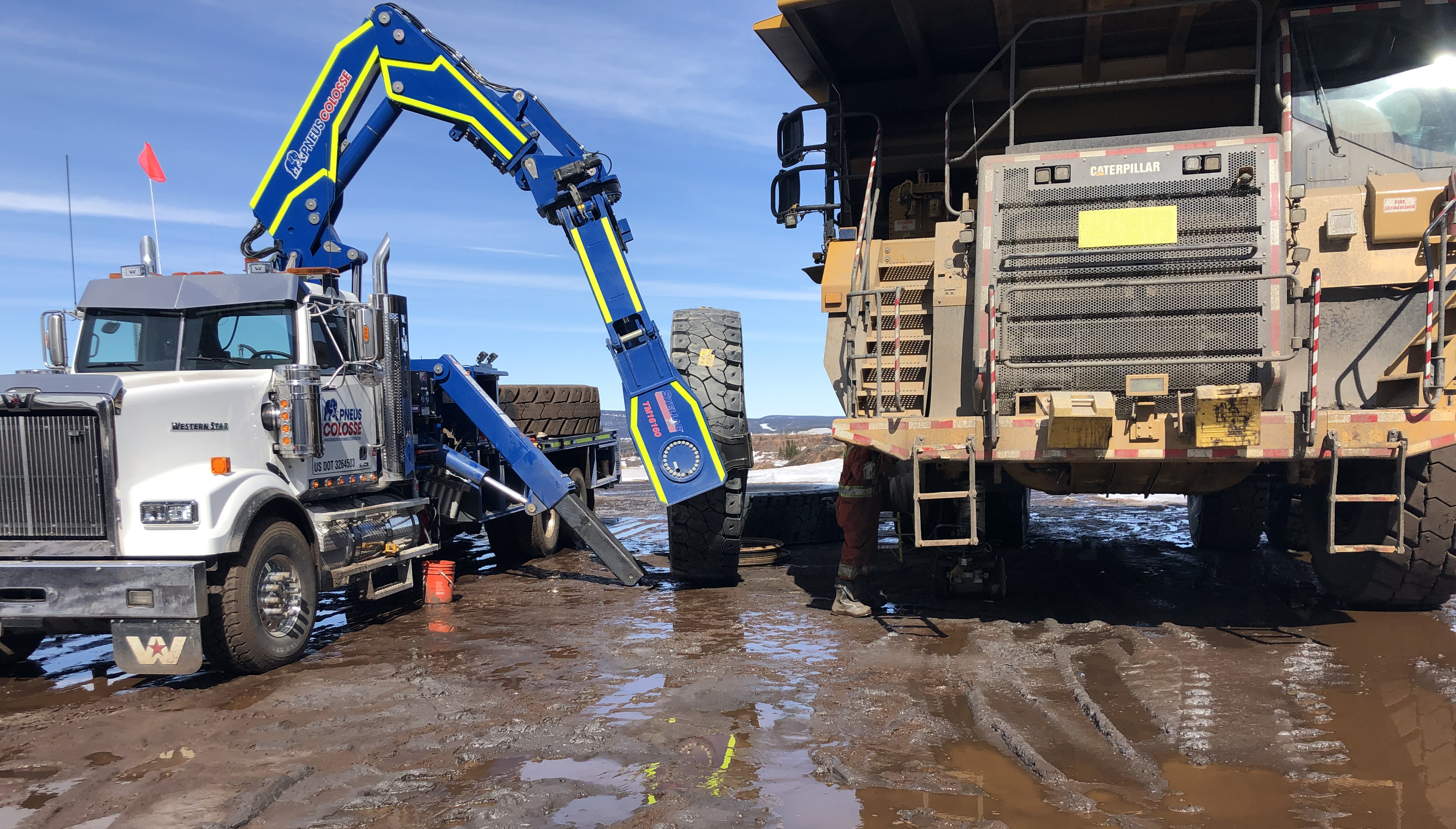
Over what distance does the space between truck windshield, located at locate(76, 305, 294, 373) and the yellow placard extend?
17.9ft

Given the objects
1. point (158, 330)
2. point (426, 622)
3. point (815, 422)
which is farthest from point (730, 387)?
point (815, 422)

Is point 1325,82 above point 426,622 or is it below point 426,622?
above

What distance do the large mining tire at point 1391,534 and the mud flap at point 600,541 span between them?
5.24m

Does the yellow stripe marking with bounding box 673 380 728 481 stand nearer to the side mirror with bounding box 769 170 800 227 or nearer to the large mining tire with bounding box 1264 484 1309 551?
the side mirror with bounding box 769 170 800 227

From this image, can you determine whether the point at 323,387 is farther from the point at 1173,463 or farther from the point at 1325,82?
the point at 1325,82

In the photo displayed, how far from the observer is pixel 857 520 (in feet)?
23.0

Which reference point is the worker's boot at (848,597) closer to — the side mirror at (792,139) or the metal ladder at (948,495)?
the metal ladder at (948,495)

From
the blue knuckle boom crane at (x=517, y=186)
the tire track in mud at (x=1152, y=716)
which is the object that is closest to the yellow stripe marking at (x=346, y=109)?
the blue knuckle boom crane at (x=517, y=186)

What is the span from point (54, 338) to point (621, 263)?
4.14 metres

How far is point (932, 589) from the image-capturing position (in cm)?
791

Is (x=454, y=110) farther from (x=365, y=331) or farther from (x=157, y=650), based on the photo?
(x=157, y=650)

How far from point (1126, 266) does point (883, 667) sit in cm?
288

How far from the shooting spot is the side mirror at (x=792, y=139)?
8.47 m

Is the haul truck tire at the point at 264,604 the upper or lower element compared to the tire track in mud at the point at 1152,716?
upper
